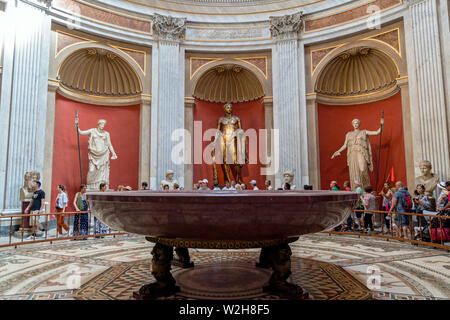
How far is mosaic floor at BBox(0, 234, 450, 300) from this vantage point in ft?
8.36

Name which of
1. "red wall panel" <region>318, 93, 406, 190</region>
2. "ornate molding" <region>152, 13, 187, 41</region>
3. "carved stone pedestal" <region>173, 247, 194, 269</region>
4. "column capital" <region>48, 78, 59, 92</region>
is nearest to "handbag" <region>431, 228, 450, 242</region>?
"carved stone pedestal" <region>173, 247, 194, 269</region>

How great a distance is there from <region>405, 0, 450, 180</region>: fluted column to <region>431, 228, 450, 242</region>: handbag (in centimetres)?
298

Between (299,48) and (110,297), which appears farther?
(299,48)

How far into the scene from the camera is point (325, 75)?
10234 mm

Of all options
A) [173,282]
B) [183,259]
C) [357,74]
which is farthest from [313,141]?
[173,282]

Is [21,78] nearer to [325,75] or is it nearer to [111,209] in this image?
[111,209]

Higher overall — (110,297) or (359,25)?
(359,25)

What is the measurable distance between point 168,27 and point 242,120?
4.14m

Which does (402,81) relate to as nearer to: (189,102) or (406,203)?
(406,203)

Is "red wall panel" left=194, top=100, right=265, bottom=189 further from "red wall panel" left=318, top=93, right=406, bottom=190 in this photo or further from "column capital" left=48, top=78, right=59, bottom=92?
"column capital" left=48, top=78, right=59, bottom=92

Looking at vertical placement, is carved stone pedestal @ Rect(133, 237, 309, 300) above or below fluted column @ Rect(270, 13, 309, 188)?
below

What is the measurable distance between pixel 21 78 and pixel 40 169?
7.49 ft

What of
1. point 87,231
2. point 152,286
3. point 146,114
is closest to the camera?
point 152,286

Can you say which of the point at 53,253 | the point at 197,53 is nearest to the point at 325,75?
the point at 197,53
